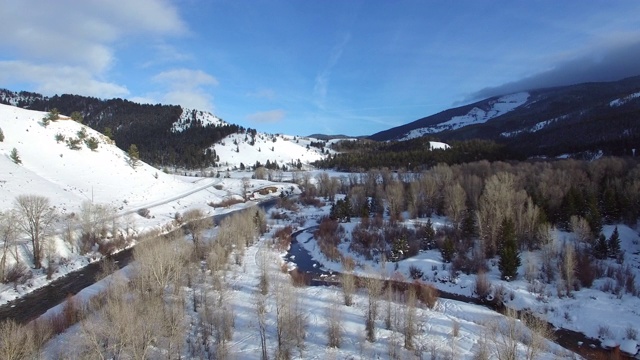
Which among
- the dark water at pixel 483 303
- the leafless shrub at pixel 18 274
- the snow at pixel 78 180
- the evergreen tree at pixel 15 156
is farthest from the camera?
the evergreen tree at pixel 15 156

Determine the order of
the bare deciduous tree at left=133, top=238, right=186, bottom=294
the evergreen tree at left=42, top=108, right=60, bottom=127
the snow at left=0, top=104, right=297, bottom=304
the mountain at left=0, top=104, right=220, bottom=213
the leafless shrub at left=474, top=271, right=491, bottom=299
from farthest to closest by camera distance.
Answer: the evergreen tree at left=42, top=108, right=60, bottom=127 < the mountain at left=0, top=104, right=220, bottom=213 < the snow at left=0, top=104, right=297, bottom=304 < the leafless shrub at left=474, top=271, right=491, bottom=299 < the bare deciduous tree at left=133, top=238, right=186, bottom=294

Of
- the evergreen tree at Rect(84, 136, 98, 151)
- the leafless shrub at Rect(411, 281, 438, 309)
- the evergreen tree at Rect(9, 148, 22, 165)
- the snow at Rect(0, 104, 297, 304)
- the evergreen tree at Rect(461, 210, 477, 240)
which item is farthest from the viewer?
the evergreen tree at Rect(84, 136, 98, 151)

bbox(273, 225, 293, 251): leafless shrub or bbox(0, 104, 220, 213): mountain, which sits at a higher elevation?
bbox(0, 104, 220, 213): mountain

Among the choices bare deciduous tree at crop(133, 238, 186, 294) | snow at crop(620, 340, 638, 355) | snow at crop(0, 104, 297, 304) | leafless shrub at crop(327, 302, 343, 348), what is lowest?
snow at crop(620, 340, 638, 355)

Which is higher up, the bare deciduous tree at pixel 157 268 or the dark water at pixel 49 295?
the bare deciduous tree at pixel 157 268

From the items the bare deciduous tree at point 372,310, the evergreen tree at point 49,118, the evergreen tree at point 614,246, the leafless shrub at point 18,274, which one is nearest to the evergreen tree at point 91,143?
the evergreen tree at point 49,118

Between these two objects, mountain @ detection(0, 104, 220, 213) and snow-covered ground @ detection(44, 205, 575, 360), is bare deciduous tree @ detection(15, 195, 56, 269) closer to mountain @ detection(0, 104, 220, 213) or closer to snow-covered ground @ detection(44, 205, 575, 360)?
snow-covered ground @ detection(44, 205, 575, 360)

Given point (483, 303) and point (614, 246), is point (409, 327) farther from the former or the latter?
point (614, 246)

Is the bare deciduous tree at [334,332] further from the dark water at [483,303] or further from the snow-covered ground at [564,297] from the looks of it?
the dark water at [483,303]

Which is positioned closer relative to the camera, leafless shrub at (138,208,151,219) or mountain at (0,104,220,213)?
mountain at (0,104,220,213)

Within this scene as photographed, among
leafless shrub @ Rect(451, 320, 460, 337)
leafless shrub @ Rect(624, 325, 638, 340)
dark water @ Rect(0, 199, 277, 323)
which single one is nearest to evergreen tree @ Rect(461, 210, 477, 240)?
leafless shrub @ Rect(624, 325, 638, 340)

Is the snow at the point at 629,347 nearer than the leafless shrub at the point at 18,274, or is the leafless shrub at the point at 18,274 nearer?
the snow at the point at 629,347

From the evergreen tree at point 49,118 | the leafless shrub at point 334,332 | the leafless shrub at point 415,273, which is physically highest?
the evergreen tree at point 49,118
